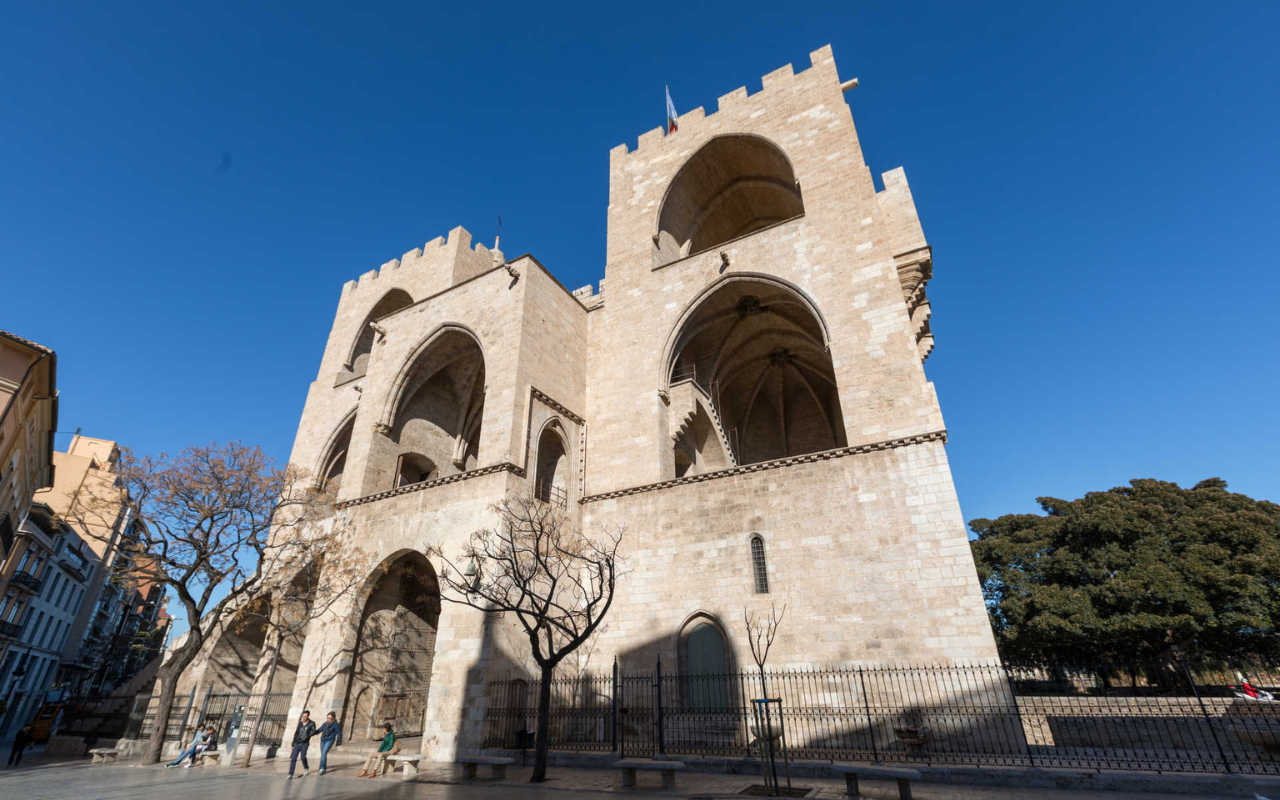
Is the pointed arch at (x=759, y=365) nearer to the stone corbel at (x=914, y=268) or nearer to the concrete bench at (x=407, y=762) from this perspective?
the stone corbel at (x=914, y=268)

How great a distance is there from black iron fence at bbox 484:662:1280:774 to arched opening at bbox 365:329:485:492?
279 inches

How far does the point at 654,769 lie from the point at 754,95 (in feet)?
58.7

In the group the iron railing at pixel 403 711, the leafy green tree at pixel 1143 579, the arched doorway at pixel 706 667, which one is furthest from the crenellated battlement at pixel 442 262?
the leafy green tree at pixel 1143 579

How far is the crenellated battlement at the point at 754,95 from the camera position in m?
17.0

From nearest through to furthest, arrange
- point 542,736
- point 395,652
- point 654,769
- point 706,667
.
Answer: point 654,769 < point 542,736 < point 706,667 < point 395,652

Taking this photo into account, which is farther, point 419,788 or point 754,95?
point 754,95

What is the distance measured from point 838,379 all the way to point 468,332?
9672 mm

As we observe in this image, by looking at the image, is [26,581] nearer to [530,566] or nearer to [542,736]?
[530,566]

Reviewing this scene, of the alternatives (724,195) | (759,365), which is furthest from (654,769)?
(724,195)

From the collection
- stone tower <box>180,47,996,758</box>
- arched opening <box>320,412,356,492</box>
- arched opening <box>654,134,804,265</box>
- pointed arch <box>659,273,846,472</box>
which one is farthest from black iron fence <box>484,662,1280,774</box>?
arched opening <box>320,412,356,492</box>

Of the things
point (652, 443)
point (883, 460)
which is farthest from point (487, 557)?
point (883, 460)

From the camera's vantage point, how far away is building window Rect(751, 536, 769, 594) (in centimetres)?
1176

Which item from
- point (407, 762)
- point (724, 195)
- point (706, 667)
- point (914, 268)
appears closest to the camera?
point (407, 762)

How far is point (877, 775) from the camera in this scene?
781 cm
